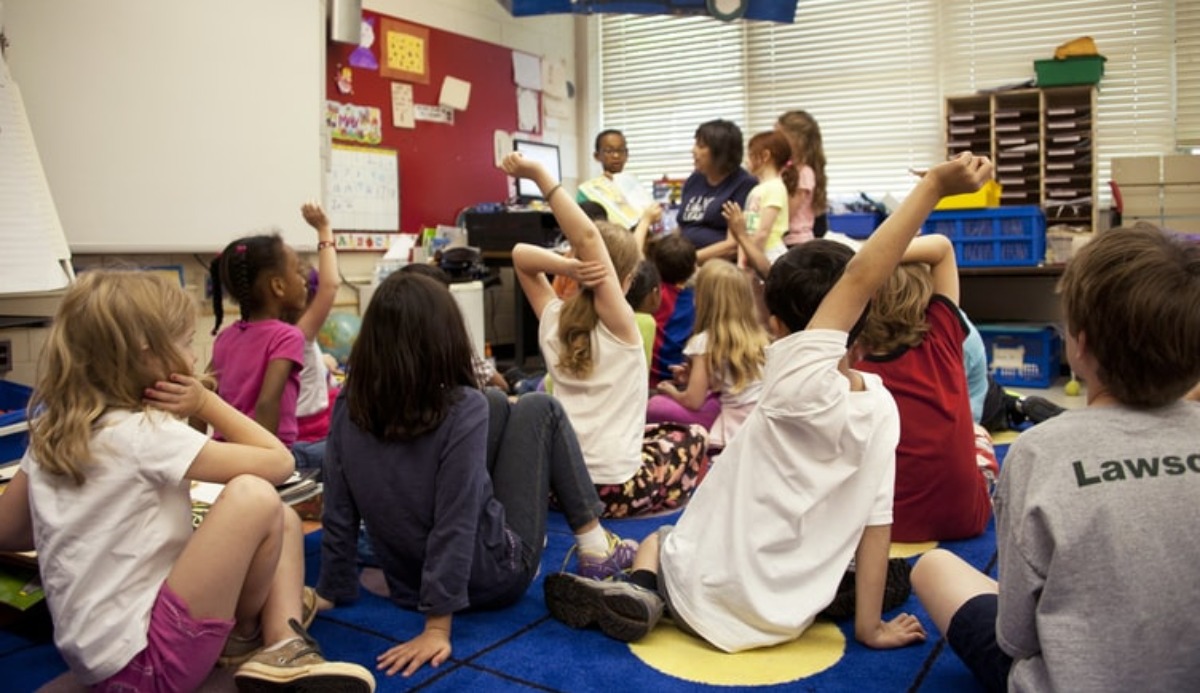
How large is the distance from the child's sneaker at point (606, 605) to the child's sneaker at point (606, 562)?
172 mm

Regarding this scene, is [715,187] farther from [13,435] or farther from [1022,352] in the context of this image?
[13,435]

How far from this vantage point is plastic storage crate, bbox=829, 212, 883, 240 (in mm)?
4926

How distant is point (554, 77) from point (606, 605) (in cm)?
499

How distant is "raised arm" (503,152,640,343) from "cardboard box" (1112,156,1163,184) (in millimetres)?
3650

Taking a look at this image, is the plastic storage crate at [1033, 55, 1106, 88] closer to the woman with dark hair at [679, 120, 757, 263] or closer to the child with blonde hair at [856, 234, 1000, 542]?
the woman with dark hair at [679, 120, 757, 263]

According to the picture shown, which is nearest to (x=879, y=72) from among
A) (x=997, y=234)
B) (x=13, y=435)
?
(x=997, y=234)

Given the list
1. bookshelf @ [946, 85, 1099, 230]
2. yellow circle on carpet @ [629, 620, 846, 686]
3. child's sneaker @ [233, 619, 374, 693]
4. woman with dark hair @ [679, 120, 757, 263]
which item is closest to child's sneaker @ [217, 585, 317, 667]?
child's sneaker @ [233, 619, 374, 693]

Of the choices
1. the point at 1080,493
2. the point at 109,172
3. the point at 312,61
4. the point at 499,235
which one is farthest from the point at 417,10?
the point at 1080,493

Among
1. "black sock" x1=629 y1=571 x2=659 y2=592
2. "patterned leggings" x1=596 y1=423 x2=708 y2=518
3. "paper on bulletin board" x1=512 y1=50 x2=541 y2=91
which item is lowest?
"black sock" x1=629 y1=571 x2=659 y2=592

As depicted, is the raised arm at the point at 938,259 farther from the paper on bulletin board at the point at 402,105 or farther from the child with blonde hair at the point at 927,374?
the paper on bulletin board at the point at 402,105

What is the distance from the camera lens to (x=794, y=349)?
140 cm

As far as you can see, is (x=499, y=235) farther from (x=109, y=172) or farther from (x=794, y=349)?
(x=794, y=349)

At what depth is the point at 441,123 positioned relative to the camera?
5227 mm

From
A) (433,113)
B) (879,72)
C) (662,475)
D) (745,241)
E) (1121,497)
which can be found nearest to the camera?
(1121,497)
